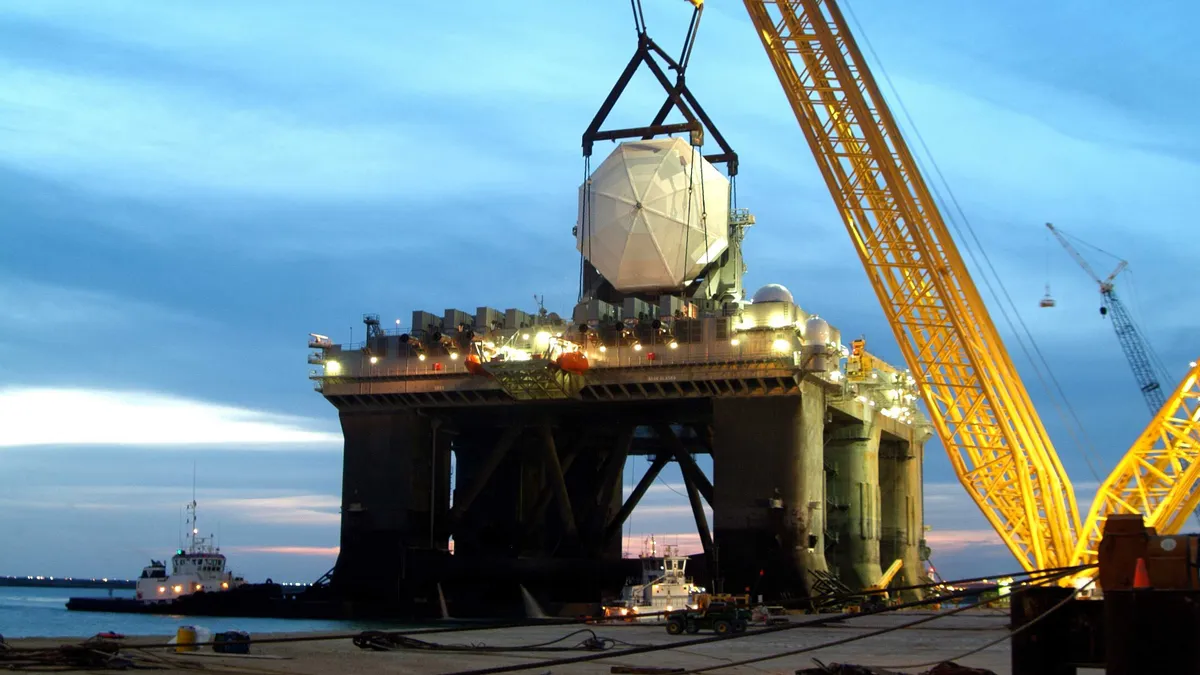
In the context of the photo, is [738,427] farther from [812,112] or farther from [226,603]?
[226,603]

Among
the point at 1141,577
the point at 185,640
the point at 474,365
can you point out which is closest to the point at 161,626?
the point at 474,365

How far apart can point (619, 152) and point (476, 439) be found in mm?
21030

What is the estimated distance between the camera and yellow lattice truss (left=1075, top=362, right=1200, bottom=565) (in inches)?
2795

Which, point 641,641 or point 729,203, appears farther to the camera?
point 729,203

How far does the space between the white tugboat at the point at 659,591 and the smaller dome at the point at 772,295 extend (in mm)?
15882

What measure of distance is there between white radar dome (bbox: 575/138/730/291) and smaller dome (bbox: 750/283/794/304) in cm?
490

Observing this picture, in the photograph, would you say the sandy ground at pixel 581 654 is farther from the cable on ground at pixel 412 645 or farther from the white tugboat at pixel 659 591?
the white tugboat at pixel 659 591

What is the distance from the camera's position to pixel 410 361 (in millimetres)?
79125

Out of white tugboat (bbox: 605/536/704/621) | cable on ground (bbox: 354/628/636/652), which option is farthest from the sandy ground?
white tugboat (bbox: 605/536/704/621)

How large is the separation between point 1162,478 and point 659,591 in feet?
93.1

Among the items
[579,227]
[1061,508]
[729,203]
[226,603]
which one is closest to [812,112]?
[729,203]

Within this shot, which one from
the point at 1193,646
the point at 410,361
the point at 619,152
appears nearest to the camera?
the point at 1193,646

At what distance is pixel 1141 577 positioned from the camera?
1497 cm

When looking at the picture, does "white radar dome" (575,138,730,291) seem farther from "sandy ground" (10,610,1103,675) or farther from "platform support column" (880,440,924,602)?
"sandy ground" (10,610,1103,675)
